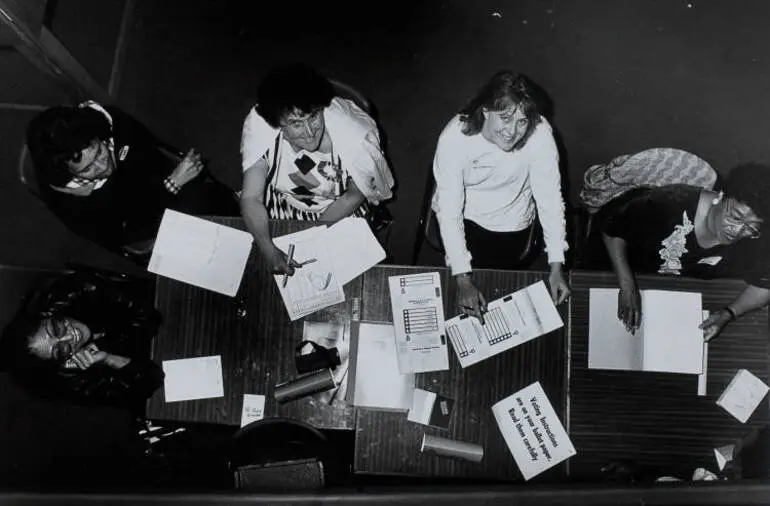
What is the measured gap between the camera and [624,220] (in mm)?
2164

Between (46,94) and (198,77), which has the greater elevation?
(198,77)

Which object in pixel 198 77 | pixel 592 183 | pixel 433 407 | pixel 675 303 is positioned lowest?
pixel 433 407

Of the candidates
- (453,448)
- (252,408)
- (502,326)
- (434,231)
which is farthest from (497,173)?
(252,408)

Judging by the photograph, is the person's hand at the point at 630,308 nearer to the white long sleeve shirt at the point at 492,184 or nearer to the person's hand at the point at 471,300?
the white long sleeve shirt at the point at 492,184

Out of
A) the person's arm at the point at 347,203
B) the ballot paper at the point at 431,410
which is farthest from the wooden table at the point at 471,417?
the person's arm at the point at 347,203

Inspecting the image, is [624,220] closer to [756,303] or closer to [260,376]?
[756,303]

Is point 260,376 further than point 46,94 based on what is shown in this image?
No

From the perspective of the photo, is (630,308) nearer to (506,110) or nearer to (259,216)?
(506,110)

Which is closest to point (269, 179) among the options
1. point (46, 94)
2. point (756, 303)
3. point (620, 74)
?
point (46, 94)

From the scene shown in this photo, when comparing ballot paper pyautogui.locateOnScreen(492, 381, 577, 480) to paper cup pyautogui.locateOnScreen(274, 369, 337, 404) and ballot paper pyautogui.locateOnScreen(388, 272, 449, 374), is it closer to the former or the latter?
ballot paper pyautogui.locateOnScreen(388, 272, 449, 374)

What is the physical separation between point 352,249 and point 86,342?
100 cm

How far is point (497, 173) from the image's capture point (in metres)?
2.19

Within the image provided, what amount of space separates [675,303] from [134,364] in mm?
1911

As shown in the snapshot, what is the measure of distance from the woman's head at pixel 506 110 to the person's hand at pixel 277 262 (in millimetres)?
807
